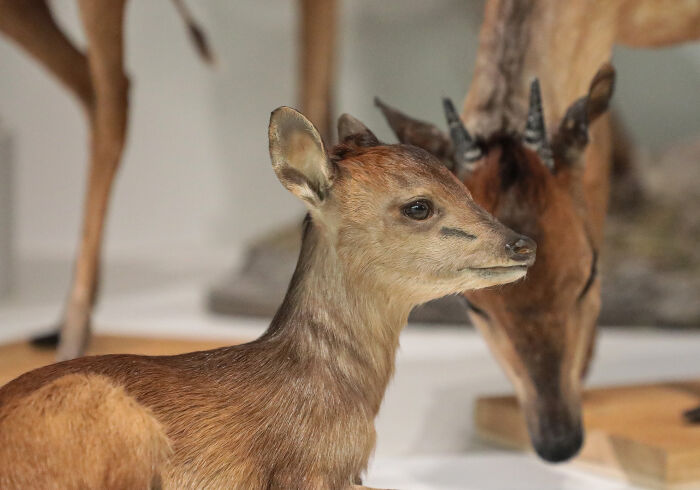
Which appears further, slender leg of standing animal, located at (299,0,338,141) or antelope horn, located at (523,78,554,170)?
slender leg of standing animal, located at (299,0,338,141)

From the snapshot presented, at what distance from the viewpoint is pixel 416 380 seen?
9.62ft

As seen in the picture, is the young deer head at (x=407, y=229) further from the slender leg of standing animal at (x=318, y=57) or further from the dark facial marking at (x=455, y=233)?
the slender leg of standing animal at (x=318, y=57)

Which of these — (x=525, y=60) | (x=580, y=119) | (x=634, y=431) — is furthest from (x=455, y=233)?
(x=634, y=431)

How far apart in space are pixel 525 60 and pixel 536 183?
0.36 metres

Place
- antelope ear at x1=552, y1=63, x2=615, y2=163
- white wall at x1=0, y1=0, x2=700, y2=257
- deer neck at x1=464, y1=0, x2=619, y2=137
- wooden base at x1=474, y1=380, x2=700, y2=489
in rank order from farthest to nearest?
white wall at x1=0, y1=0, x2=700, y2=257 < wooden base at x1=474, y1=380, x2=700, y2=489 < deer neck at x1=464, y1=0, x2=619, y2=137 < antelope ear at x1=552, y1=63, x2=615, y2=163

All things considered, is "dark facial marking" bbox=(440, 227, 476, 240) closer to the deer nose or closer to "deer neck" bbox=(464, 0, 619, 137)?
the deer nose

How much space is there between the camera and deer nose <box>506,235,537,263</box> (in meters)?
1.23

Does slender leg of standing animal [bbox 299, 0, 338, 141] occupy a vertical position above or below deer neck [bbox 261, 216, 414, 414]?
above

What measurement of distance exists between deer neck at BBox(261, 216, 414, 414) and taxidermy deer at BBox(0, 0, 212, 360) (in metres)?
1.36

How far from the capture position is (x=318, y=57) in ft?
11.2

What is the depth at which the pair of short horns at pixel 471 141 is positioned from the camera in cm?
170

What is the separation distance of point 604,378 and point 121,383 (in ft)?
7.05

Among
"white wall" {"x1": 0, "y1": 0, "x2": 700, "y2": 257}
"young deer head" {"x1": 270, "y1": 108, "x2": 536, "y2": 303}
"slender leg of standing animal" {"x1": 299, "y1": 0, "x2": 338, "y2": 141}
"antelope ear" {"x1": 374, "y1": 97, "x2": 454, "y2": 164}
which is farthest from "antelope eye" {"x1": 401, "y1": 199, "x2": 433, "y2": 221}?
"white wall" {"x1": 0, "y1": 0, "x2": 700, "y2": 257}

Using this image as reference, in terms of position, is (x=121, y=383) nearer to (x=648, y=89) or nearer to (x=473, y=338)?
(x=473, y=338)
